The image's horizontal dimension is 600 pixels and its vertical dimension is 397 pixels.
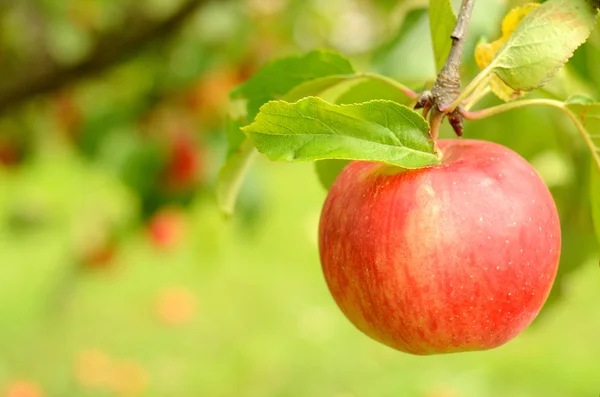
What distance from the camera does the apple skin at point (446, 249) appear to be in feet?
1.72

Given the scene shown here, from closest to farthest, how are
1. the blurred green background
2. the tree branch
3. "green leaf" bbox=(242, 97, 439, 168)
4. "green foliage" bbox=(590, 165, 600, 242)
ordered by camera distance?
"green leaf" bbox=(242, 97, 439, 168), "green foliage" bbox=(590, 165, 600, 242), the blurred green background, the tree branch

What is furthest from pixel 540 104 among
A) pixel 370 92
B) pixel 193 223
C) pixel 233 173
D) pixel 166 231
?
pixel 166 231

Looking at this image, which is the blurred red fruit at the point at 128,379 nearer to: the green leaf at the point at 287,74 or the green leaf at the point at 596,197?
the green leaf at the point at 287,74

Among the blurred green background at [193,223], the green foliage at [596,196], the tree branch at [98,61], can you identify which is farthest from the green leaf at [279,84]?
the tree branch at [98,61]

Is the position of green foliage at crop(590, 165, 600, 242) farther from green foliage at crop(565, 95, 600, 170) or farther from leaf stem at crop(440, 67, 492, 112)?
leaf stem at crop(440, 67, 492, 112)

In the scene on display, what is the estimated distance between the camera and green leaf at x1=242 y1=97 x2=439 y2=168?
52 centimetres

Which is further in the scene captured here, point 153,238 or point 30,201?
point 30,201

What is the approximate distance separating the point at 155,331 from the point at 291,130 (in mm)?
3276

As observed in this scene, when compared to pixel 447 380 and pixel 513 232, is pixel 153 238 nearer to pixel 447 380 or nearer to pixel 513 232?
pixel 447 380

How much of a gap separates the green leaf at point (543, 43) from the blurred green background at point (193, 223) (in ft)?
0.53

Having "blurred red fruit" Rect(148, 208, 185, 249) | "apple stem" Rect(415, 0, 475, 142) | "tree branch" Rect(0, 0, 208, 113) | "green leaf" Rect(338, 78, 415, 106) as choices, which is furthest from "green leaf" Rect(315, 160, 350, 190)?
"blurred red fruit" Rect(148, 208, 185, 249)

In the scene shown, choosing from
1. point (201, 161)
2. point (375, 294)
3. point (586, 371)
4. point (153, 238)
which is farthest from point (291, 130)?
point (586, 371)

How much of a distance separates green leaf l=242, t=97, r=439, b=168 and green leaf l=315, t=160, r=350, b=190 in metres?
0.18

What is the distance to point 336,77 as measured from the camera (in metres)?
0.65
